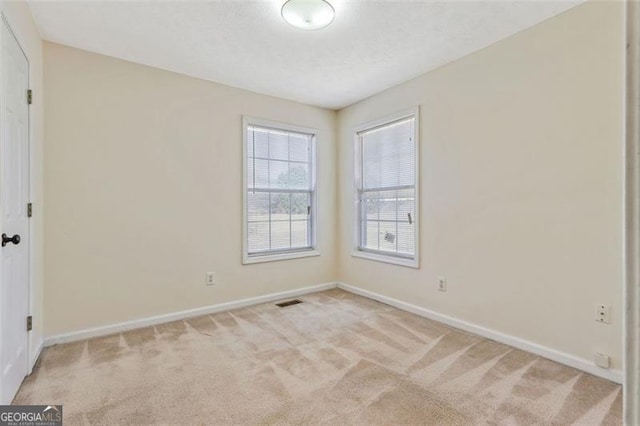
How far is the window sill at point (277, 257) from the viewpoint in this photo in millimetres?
3695

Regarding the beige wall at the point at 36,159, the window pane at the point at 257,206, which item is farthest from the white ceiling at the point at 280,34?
the window pane at the point at 257,206

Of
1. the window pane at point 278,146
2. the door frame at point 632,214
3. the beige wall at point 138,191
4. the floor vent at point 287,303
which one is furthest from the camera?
the window pane at point 278,146

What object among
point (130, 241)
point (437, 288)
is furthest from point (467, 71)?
point (130, 241)

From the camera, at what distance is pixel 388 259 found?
3.70 m

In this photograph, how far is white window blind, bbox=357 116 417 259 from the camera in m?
3.50

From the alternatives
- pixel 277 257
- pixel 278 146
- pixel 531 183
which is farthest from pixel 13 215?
pixel 531 183

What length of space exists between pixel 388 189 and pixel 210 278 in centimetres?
224

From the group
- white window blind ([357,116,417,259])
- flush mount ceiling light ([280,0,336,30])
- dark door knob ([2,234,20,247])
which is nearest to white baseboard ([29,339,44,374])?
dark door knob ([2,234,20,247])

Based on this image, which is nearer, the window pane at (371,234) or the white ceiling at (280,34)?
the white ceiling at (280,34)

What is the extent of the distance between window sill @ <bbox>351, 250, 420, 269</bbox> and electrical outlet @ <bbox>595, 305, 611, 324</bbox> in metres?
1.47

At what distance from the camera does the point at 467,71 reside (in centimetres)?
288

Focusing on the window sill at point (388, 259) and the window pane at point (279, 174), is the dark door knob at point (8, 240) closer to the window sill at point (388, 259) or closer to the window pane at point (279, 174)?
the window pane at point (279, 174)

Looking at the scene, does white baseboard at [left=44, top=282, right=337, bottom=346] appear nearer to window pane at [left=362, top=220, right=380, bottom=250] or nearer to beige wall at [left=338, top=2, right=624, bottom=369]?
window pane at [left=362, top=220, right=380, bottom=250]

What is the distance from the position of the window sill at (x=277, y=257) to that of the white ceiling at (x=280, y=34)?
6.49 feet
